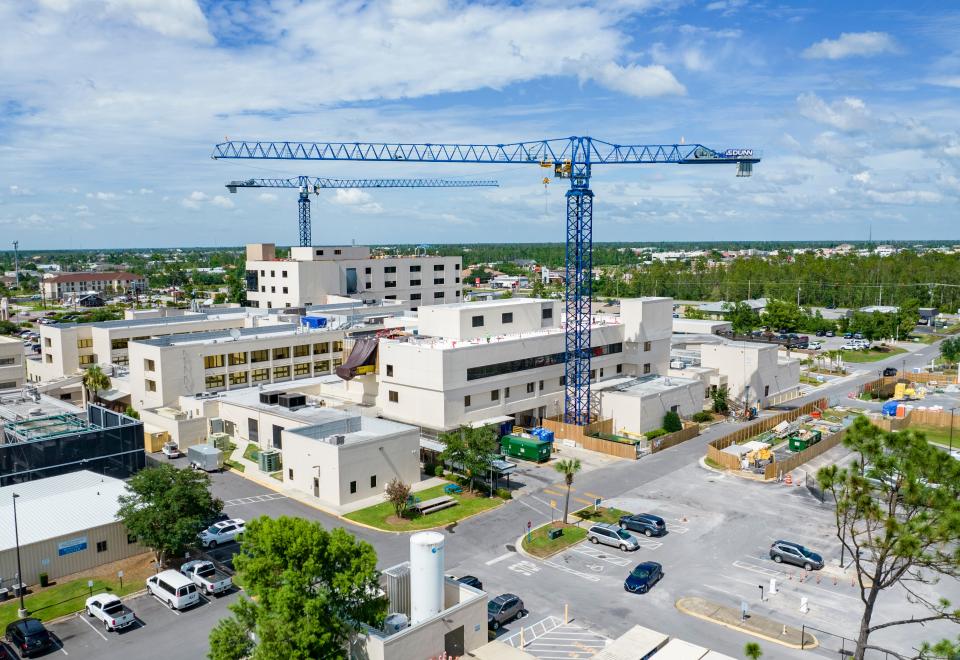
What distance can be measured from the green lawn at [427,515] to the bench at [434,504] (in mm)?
265

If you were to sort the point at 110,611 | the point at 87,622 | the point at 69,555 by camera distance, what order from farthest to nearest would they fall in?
the point at 69,555
the point at 87,622
the point at 110,611

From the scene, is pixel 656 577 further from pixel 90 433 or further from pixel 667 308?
pixel 667 308

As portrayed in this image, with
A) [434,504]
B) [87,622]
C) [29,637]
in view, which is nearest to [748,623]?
[434,504]

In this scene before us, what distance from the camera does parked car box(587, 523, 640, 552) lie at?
3791 cm

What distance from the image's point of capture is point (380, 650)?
24.1 meters

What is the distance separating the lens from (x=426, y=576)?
26.4 metres

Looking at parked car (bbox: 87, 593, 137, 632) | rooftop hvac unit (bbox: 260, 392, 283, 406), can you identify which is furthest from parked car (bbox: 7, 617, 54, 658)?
rooftop hvac unit (bbox: 260, 392, 283, 406)

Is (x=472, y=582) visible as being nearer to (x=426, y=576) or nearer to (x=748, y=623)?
(x=426, y=576)

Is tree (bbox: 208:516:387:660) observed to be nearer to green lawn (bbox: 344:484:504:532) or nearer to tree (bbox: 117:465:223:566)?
tree (bbox: 117:465:223:566)

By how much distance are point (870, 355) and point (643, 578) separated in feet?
282

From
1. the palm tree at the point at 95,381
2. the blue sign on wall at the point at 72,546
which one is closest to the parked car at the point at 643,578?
the blue sign on wall at the point at 72,546

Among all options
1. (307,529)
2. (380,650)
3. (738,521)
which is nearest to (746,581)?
(738,521)

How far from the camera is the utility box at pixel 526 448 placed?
5300 centimetres

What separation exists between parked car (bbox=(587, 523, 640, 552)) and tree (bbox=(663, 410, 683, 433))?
22.6m
